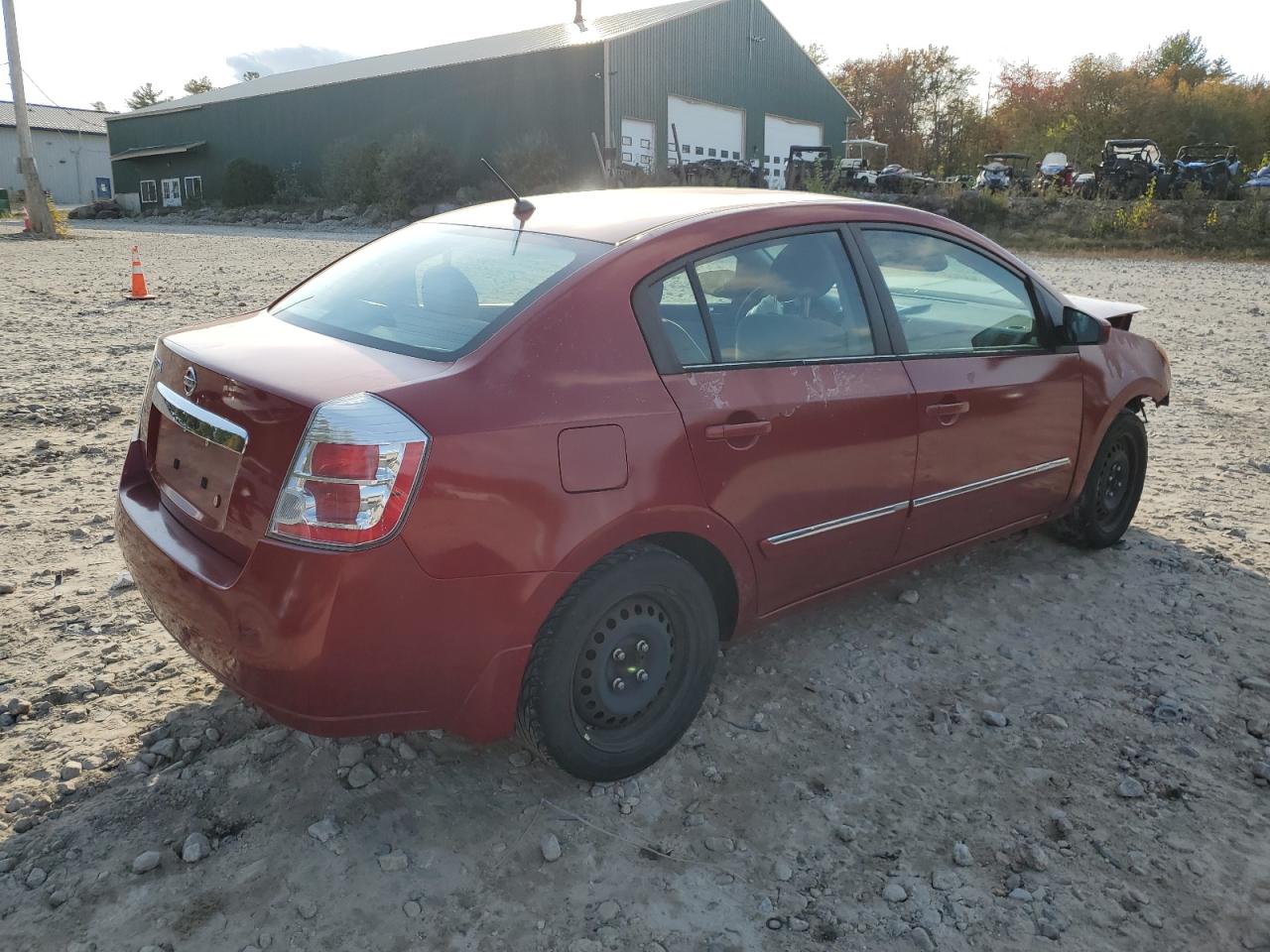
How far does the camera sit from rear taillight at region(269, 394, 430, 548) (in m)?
2.26

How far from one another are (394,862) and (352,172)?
123 ft

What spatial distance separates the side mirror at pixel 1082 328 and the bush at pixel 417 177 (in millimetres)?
31649

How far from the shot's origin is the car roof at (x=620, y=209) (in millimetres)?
3004

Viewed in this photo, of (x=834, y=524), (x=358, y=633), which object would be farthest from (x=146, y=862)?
(x=834, y=524)

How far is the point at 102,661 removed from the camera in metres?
3.39

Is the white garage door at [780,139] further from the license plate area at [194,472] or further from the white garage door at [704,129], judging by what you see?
the license plate area at [194,472]

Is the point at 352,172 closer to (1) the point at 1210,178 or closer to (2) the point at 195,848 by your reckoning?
(1) the point at 1210,178

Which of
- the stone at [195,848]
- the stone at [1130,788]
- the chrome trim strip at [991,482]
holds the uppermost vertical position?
the chrome trim strip at [991,482]

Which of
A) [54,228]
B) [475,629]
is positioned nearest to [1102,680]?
[475,629]

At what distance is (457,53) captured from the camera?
127 ft

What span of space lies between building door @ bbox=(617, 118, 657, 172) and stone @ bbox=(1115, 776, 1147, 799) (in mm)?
29701

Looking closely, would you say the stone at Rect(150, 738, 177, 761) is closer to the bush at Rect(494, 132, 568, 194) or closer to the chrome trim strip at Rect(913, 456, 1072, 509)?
the chrome trim strip at Rect(913, 456, 1072, 509)

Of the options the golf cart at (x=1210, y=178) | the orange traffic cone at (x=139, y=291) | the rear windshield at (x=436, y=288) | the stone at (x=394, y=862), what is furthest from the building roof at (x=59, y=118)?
the stone at (x=394, y=862)

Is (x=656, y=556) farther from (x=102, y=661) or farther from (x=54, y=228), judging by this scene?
(x=54, y=228)
